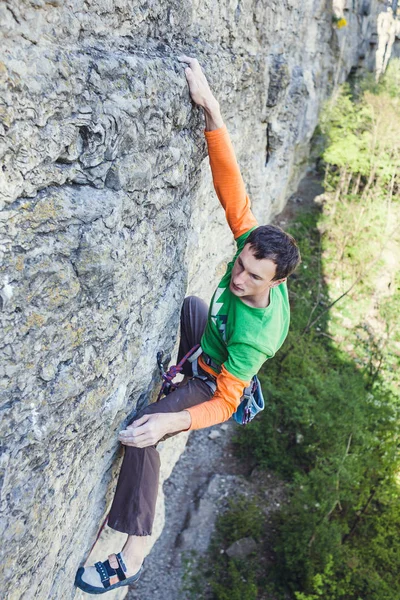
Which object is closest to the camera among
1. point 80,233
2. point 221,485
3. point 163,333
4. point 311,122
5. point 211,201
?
point 80,233

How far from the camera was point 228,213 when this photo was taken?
10.9 ft

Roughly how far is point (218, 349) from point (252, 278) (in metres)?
0.66

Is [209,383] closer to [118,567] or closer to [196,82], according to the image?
[118,567]

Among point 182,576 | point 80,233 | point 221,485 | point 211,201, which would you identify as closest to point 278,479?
point 221,485

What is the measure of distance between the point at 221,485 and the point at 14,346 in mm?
8164

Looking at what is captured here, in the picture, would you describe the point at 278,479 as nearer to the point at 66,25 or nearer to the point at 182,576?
the point at 182,576

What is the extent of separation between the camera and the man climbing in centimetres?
282

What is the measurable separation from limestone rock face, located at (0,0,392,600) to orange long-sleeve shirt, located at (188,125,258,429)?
0.59 feet

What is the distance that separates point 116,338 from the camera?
8.78 feet

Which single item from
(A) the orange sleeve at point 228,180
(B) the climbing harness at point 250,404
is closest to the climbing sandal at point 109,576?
(B) the climbing harness at point 250,404

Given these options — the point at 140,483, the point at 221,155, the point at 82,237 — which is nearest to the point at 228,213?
the point at 221,155

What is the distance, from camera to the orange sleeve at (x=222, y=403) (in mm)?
2795

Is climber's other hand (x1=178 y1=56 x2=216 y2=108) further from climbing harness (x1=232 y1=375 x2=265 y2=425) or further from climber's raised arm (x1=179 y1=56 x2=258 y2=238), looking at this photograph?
climbing harness (x1=232 y1=375 x2=265 y2=425)

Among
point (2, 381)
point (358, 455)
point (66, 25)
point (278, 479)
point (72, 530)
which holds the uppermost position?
point (66, 25)
